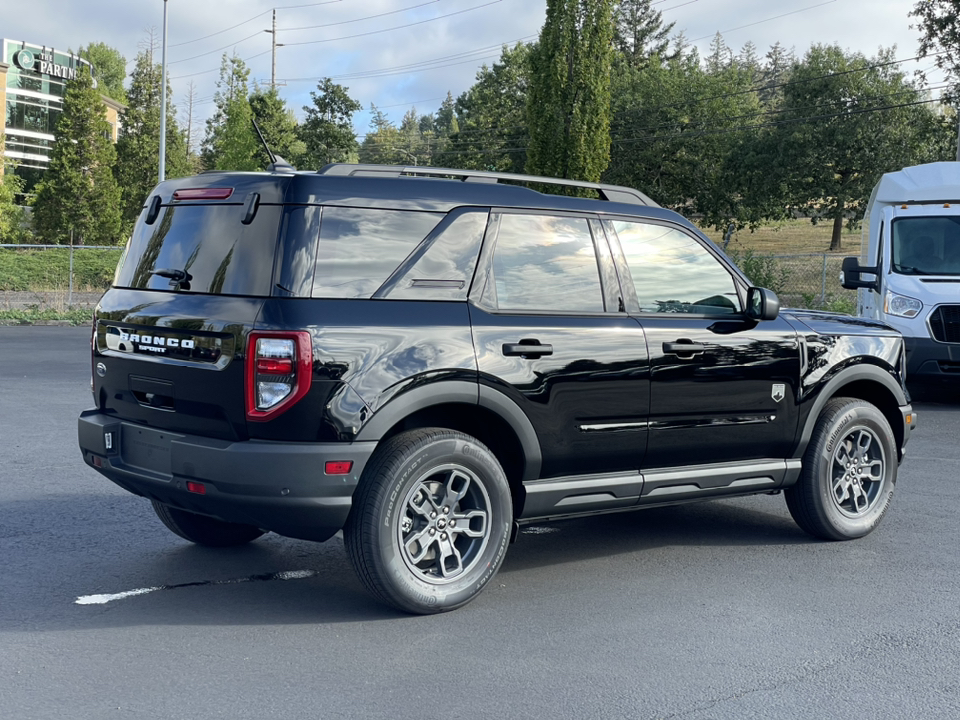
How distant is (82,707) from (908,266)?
1208 cm

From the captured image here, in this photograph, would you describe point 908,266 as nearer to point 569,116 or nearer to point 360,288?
point 360,288

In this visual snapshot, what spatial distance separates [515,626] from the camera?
4.93 meters

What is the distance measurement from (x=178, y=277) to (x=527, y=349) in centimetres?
166

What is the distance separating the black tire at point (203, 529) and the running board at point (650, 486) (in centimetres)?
175

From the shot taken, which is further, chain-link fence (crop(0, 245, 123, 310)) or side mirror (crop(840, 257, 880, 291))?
chain-link fence (crop(0, 245, 123, 310))

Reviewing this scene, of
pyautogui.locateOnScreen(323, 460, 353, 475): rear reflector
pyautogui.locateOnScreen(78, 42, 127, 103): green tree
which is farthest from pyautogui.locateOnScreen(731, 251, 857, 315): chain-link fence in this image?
pyautogui.locateOnScreen(78, 42, 127, 103): green tree

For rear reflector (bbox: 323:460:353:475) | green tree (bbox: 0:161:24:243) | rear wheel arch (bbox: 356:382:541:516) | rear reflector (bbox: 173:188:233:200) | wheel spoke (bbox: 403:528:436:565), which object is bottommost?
wheel spoke (bbox: 403:528:436:565)

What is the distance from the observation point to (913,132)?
51375mm

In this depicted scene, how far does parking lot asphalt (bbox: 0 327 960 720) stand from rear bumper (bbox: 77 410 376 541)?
509mm

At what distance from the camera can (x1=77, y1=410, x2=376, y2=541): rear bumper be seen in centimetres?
460

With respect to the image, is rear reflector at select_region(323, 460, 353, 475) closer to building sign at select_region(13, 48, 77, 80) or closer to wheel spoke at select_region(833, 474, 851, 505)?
wheel spoke at select_region(833, 474, 851, 505)

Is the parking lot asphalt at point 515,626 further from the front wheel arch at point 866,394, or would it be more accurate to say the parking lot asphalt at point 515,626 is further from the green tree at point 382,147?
the green tree at point 382,147

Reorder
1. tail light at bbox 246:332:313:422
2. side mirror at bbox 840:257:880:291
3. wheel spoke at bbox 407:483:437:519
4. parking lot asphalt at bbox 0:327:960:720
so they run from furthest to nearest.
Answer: side mirror at bbox 840:257:880:291 < wheel spoke at bbox 407:483:437:519 < tail light at bbox 246:332:313:422 < parking lot asphalt at bbox 0:327:960:720

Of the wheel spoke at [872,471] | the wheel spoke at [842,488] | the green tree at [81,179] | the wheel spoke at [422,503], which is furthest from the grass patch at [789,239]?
the wheel spoke at [422,503]
